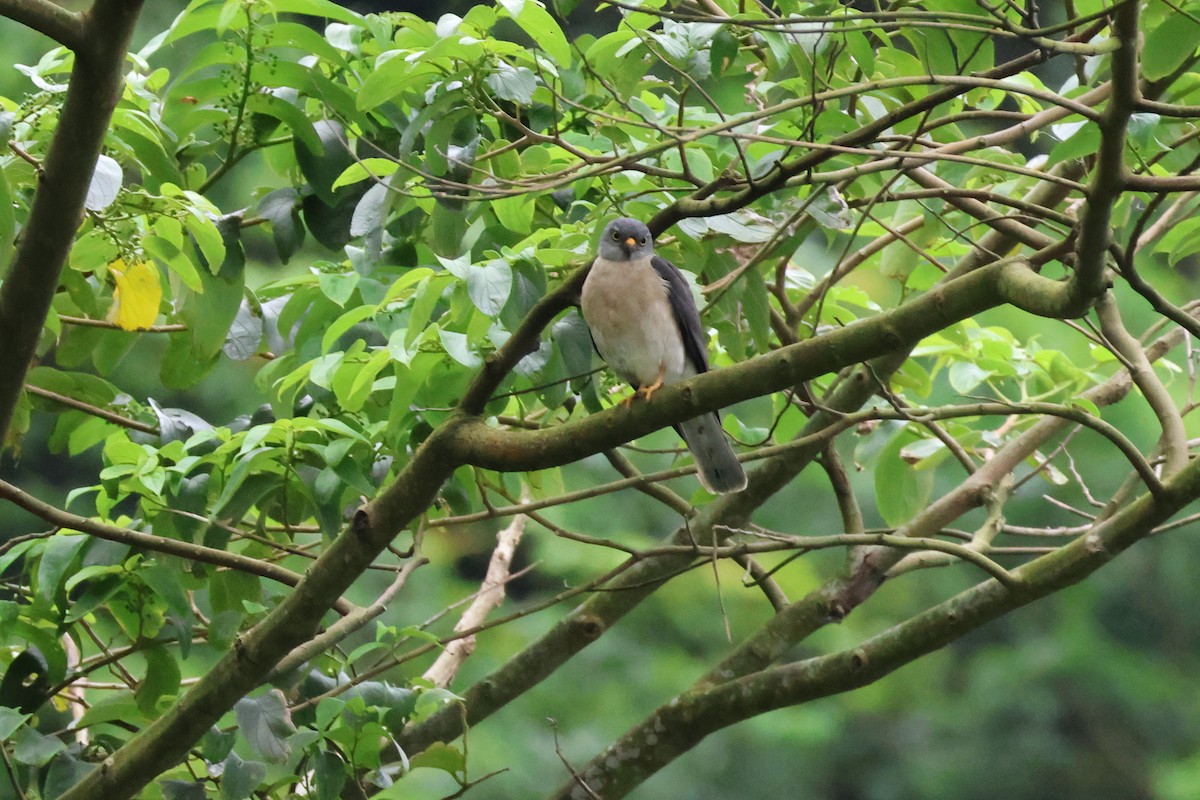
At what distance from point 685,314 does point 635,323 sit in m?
0.12

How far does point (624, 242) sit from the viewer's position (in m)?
2.79

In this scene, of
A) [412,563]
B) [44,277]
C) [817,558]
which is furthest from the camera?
[817,558]

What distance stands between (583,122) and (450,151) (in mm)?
284

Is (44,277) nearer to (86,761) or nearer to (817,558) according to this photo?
(86,761)

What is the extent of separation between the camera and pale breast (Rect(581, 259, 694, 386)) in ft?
9.23

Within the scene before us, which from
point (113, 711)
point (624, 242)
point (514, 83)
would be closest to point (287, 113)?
point (514, 83)

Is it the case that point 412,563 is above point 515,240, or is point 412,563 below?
below

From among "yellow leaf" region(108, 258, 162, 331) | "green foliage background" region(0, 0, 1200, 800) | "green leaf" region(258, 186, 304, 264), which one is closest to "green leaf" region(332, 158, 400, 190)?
"green foliage background" region(0, 0, 1200, 800)

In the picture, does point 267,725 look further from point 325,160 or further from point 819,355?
point 819,355

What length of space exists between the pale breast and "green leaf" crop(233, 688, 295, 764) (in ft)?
3.48

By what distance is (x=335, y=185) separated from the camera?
227 cm

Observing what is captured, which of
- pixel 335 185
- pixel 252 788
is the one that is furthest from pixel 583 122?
pixel 252 788

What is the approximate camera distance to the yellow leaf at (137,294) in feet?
7.16

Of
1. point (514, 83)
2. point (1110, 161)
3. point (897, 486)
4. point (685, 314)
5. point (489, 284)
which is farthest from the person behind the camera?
point (685, 314)
